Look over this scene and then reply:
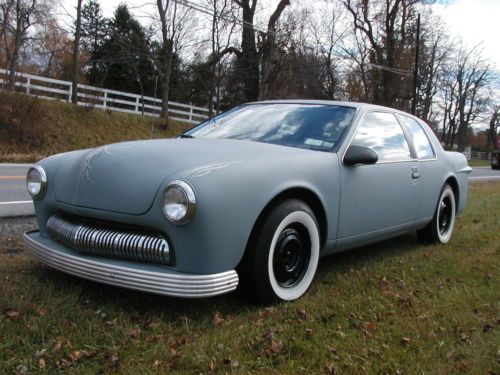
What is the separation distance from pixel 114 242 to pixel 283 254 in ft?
3.42

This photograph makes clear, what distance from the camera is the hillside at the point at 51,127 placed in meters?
19.7

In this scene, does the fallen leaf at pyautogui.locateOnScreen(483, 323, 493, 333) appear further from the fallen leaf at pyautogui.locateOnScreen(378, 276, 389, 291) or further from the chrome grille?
the chrome grille

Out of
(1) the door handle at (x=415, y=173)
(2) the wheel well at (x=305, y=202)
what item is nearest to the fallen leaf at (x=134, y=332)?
(2) the wheel well at (x=305, y=202)

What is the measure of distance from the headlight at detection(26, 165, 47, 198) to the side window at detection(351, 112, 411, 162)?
2.22 meters

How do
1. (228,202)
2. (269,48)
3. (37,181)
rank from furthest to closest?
(269,48) < (37,181) < (228,202)

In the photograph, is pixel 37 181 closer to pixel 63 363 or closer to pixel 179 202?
pixel 179 202

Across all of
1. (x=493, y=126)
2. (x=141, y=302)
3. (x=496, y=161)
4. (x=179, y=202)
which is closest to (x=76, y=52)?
(x=141, y=302)

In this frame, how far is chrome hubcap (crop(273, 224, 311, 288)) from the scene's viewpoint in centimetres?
323

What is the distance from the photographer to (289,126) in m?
3.96

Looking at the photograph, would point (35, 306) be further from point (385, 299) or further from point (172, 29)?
point (172, 29)

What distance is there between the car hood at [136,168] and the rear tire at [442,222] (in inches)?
96.5

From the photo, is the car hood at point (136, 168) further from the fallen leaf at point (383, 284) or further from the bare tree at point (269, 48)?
the bare tree at point (269, 48)

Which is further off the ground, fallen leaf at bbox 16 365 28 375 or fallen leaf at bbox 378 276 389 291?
fallen leaf at bbox 378 276 389 291

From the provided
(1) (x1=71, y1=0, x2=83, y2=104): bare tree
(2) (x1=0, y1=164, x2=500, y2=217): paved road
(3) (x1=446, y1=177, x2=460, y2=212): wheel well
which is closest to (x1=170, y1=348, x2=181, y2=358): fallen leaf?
(3) (x1=446, y1=177, x2=460, y2=212): wheel well
